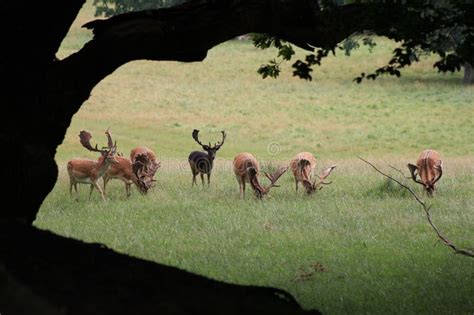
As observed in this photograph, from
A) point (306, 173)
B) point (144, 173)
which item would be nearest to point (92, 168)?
point (144, 173)

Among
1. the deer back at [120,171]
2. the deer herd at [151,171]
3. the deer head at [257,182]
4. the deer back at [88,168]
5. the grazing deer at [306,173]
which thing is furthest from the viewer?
the deer back at [120,171]

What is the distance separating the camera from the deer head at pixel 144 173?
21.1m

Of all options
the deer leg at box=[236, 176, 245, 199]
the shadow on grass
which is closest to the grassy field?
the shadow on grass

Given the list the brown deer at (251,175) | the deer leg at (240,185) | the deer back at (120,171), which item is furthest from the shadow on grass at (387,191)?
the deer back at (120,171)

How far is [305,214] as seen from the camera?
18.1m

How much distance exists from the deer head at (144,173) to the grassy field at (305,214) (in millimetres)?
316

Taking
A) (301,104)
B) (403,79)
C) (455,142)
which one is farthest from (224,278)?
(403,79)

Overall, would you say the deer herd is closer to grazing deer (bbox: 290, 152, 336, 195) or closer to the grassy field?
grazing deer (bbox: 290, 152, 336, 195)

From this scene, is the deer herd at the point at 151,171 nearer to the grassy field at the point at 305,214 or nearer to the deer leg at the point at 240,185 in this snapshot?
the deer leg at the point at 240,185

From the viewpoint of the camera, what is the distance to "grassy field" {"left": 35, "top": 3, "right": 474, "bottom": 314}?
12.2 m

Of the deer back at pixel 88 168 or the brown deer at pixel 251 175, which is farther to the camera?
the deer back at pixel 88 168

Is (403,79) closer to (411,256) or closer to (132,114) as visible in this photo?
(132,114)

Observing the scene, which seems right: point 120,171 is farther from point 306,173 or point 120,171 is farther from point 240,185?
point 306,173

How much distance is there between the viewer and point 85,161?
20953 millimetres
